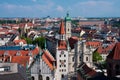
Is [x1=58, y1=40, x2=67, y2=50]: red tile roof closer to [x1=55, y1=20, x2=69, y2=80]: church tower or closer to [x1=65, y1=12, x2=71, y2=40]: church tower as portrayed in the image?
[x1=55, y1=20, x2=69, y2=80]: church tower

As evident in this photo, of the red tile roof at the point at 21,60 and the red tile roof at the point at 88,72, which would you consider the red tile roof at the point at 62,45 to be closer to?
the red tile roof at the point at 21,60

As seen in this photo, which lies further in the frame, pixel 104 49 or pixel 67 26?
pixel 104 49

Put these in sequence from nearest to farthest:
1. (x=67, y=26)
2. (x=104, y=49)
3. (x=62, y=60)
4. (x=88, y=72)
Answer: (x=88, y=72)
(x=62, y=60)
(x=67, y=26)
(x=104, y=49)

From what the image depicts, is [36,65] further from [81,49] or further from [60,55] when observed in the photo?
[81,49]

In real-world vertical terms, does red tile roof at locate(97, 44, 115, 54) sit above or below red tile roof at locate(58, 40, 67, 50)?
below

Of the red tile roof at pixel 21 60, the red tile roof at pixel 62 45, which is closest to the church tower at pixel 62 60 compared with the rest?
the red tile roof at pixel 62 45

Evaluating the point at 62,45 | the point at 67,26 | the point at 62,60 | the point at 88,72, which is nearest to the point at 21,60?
the point at 62,60

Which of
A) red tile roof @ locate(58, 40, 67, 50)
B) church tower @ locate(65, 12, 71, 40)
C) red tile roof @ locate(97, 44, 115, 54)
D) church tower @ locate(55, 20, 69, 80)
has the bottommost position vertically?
red tile roof @ locate(97, 44, 115, 54)

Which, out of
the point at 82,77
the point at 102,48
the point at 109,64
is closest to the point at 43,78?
the point at 82,77

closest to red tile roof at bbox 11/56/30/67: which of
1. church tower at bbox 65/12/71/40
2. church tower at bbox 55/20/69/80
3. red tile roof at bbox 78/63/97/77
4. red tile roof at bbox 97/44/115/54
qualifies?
church tower at bbox 55/20/69/80

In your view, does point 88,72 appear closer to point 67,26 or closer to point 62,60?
point 62,60

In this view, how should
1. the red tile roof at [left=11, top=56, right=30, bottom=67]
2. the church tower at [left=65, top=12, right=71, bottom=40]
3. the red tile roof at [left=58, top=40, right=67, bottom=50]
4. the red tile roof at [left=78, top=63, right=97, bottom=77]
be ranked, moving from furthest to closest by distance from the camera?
the church tower at [left=65, top=12, right=71, bottom=40], the red tile roof at [left=58, top=40, right=67, bottom=50], the red tile roof at [left=11, top=56, right=30, bottom=67], the red tile roof at [left=78, top=63, right=97, bottom=77]
